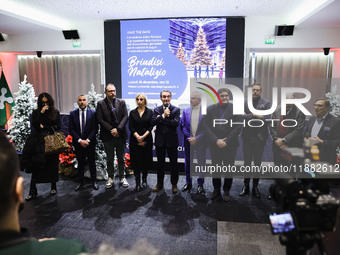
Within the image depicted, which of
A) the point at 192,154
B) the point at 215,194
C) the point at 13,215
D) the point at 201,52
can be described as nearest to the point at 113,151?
the point at 192,154

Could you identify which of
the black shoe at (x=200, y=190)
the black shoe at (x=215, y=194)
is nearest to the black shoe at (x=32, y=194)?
the black shoe at (x=200, y=190)

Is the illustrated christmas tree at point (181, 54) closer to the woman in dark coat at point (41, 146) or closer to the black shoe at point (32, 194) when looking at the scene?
the woman in dark coat at point (41, 146)

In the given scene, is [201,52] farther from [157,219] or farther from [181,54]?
[157,219]

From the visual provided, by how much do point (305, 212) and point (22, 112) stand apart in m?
5.53

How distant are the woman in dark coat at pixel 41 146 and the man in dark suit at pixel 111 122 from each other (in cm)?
69

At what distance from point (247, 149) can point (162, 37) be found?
3128 mm

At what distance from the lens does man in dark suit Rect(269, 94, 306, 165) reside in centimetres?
364

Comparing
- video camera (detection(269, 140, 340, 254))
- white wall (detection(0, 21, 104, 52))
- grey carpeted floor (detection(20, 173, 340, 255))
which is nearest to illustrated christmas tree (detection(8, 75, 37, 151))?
grey carpeted floor (detection(20, 173, 340, 255))

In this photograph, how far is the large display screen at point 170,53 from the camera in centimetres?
578

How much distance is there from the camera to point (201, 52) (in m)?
5.82

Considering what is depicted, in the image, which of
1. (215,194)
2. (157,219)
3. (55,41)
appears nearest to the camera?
(157,219)

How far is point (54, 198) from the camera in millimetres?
4258

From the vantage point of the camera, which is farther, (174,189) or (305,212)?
(174,189)

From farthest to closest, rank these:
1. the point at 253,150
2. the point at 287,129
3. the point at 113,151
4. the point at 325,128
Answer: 1. the point at 113,151
2. the point at 253,150
3. the point at 325,128
4. the point at 287,129
